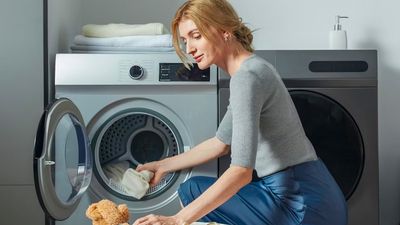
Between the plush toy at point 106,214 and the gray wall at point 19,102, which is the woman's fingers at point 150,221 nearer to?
the plush toy at point 106,214

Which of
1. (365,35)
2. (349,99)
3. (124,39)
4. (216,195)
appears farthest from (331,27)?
(216,195)

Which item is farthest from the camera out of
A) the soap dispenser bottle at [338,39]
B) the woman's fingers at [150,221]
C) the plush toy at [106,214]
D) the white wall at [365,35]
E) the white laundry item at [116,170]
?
the white wall at [365,35]

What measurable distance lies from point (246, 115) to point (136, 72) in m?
0.62

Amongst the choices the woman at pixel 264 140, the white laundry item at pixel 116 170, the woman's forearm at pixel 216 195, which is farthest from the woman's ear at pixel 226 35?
the white laundry item at pixel 116 170

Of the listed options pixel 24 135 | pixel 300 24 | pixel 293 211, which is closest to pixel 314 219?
pixel 293 211

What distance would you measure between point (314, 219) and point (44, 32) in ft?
3.69

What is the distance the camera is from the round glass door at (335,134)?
1.90 m

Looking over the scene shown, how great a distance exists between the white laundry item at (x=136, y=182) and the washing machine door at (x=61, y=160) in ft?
0.45

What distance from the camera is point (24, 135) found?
6.07 ft

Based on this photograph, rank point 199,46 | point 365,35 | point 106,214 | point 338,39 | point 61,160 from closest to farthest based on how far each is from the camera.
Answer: point 106,214, point 199,46, point 61,160, point 338,39, point 365,35

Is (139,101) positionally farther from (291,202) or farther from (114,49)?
(291,202)

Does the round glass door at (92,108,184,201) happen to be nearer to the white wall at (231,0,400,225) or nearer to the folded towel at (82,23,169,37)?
the folded towel at (82,23,169,37)

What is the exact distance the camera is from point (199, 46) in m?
1.48

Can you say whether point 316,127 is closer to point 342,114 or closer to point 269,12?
point 342,114
